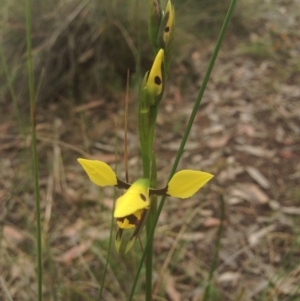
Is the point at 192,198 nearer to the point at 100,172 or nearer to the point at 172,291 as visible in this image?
the point at 172,291

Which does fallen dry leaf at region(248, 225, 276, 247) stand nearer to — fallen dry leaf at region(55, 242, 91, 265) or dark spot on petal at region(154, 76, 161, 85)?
fallen dry leaf at region(55, 242, 91, 265)

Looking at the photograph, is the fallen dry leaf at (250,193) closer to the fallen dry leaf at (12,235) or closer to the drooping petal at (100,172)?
the fallen dry leaf at (12,235)

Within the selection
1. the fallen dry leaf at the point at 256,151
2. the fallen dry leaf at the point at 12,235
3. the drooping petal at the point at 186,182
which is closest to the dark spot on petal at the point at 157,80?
the drooping petal at the point at 186,182

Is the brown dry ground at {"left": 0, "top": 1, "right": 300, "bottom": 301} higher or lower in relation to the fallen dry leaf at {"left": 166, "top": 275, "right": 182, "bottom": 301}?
higher

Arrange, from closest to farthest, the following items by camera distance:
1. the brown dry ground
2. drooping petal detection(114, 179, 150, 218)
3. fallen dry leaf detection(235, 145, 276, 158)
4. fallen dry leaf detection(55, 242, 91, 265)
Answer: drooping petal detection(114, 179, 150, 218)
the brown dry ground
fallen dry leaf detection(55, 242, 91, 265)
fallen dry leaf detection(235, 145, 276, 158)

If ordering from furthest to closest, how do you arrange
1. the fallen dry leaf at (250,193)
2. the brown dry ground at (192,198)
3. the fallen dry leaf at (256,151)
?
the fallen dry leaf at (256,151)
the fallen dry leaf at (250,193)
the brown dry ground at (192,198)

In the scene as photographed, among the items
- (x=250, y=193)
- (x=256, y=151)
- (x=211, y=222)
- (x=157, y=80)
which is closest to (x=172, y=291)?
(x=211, y=222)

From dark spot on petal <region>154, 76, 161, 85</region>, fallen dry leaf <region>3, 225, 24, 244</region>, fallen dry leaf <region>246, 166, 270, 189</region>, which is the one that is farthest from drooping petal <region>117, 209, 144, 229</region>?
fallen dry leaf <region>246, 166, 270, 189</region>
